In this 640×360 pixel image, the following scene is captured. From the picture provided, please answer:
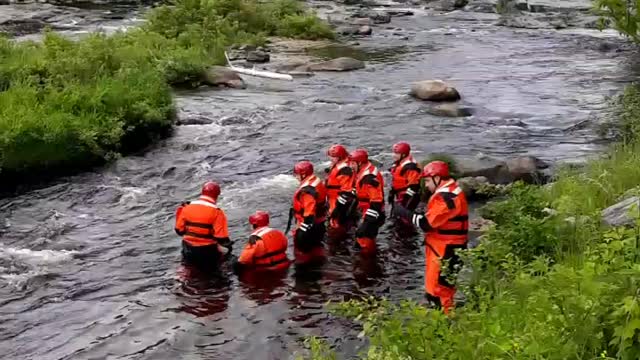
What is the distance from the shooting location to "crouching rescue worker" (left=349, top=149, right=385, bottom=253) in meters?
11.5

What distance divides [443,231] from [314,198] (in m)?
2.57

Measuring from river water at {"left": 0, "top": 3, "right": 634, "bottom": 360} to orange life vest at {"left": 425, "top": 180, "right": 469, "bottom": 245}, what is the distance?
1.52 metres

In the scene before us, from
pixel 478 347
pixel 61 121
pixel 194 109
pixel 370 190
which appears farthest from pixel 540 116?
pixel 478 347

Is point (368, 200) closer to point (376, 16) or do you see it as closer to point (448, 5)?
point (376, 16)

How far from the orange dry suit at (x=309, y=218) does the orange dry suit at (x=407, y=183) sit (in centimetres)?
154

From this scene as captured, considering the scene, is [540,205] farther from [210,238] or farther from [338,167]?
[210,238]

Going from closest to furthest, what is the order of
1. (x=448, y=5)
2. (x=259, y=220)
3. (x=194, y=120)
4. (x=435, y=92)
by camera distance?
(x=259, y=220) → (x=194, y=120) → (x=435, y=92) → (x=448, y=5)

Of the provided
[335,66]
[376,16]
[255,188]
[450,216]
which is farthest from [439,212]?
[376,16]

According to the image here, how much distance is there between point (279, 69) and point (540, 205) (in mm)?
16594

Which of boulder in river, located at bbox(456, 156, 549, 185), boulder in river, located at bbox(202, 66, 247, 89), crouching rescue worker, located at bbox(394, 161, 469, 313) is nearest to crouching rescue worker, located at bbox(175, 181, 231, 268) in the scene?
crouching rescue worker, located at bbox(394, 161, 469, 313)

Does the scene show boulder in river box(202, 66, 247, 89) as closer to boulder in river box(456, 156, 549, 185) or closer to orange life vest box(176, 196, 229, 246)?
boulder in river box(456, 156, 549, 185)

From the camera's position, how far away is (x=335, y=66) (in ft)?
85.9

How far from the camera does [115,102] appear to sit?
675 inches

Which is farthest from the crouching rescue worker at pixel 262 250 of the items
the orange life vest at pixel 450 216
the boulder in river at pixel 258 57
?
the boulder in river at pixel 258 57
